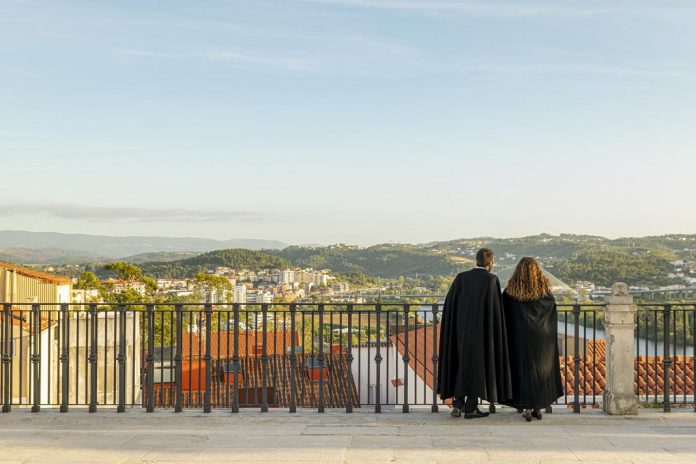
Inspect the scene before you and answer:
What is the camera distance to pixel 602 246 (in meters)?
39.0

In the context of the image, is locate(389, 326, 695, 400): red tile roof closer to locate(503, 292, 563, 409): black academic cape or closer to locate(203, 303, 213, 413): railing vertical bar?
locate(503, 292, 563, 409): black academic cape

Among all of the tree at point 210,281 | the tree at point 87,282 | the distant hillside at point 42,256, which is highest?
the distant hillside at point 42,256

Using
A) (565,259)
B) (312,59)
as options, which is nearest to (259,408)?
(312,59)

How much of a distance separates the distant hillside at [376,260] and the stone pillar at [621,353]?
25646mm

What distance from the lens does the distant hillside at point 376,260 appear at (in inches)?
1379

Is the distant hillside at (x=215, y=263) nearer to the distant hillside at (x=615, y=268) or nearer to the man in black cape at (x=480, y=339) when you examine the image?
the distant hillside at (x=615, y=268)

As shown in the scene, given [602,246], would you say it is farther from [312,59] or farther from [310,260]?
[312,59]

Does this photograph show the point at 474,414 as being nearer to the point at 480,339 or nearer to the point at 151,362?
the point at 480,339

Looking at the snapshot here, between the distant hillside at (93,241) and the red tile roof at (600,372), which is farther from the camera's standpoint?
the distant hillside at (93,241)

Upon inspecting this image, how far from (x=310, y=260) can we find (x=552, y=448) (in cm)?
3280

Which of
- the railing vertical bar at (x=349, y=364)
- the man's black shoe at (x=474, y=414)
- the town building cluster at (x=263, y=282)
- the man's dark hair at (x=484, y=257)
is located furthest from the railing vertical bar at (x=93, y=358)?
the town building cluster at (x=263, y=282)

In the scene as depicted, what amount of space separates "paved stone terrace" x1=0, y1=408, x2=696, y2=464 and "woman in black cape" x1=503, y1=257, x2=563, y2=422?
25 cm

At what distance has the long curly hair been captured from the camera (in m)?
6.67

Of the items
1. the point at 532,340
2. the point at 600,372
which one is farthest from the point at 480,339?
the point at 600,372
